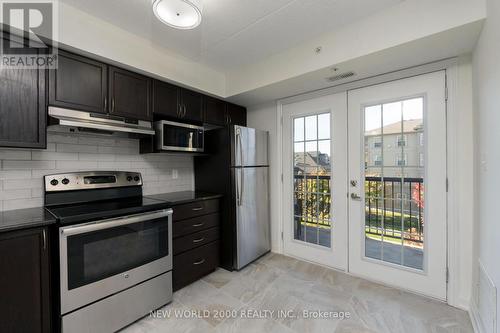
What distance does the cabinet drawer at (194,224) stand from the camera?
2254 mm

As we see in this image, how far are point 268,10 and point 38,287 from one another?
2.58m

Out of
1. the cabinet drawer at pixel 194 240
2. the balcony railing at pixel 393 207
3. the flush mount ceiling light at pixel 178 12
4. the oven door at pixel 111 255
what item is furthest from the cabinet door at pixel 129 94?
the balcony railing at pixel 393 207

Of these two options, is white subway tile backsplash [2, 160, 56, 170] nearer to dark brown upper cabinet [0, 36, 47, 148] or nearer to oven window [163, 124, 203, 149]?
dark brown upper cabinet [0, 36, 47, 148]

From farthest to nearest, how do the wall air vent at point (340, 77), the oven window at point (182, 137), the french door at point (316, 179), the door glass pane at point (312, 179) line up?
the door glass pane at point (312, 179)
the french door at point (316, 179)
the oven window at point (182, 137)
the wall air vent at point (340, 77)

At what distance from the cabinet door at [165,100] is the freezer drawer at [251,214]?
3.22 ft

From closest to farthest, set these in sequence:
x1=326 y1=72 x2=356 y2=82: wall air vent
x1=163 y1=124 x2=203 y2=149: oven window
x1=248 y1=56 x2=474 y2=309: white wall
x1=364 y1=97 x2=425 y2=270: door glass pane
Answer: x1=248 y1=56 x2=474 y2=309: white wall → x1=364 y1=97 x2=425 y2=270: door glass pane → x1=326 y1=72 x2=356 y2=82: wall air vent → x1=163 y1=124 x2=203 y2=149: oven window

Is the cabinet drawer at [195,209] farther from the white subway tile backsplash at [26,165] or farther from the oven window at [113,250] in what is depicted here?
the white subway tile backsplash at [26,165]

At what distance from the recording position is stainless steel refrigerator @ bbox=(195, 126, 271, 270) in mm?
2662

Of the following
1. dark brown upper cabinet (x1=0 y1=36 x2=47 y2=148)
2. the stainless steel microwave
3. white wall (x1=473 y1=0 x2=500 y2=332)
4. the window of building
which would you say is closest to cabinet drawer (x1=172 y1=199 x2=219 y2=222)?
the stainless steel microwave

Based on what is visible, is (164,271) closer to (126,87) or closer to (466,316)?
(126,87)

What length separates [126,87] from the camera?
6.89 feet

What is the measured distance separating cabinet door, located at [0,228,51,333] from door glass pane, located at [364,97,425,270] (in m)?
2.83

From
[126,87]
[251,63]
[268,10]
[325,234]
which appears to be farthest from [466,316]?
[126,87]

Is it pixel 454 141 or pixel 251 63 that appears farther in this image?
pixel 251 63
